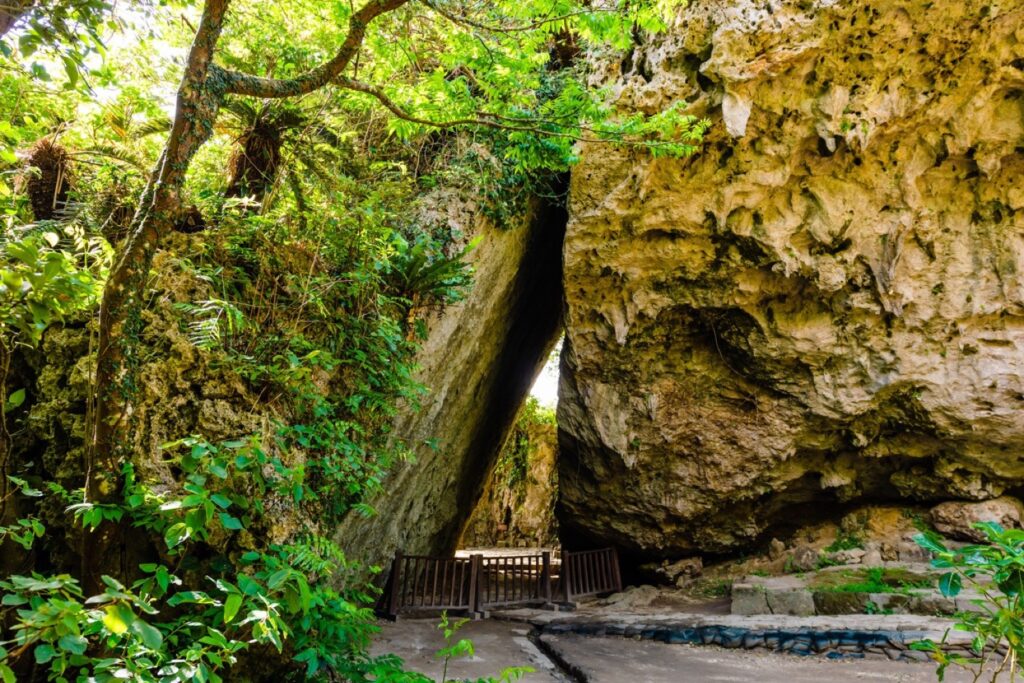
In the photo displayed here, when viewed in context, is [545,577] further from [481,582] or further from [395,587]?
[395,587]

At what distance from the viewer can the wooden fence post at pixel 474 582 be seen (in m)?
8.65

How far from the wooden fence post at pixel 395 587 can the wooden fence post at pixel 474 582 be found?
1.41 metres

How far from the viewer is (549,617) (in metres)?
8.55

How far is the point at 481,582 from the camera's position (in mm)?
8922

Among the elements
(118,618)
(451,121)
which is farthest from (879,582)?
(118,618)

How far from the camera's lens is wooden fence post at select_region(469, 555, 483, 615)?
8.65 m

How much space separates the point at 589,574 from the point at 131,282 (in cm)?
1001

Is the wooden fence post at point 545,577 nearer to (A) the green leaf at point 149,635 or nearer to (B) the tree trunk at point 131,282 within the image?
(B) the tree trunk at point 131,282

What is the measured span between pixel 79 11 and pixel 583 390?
8.79m

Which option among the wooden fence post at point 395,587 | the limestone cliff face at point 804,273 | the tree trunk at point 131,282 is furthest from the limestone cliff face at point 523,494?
the tree trunk at point 131,282

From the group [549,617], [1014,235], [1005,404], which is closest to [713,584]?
[549,617]

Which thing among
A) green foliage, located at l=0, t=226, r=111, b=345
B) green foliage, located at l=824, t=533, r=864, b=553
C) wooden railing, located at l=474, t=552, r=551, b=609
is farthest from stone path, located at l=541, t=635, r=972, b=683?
green foliage, located at l=0, t=226, r=111, b=345

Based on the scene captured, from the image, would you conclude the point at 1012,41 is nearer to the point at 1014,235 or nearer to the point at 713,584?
the point at 1014,235

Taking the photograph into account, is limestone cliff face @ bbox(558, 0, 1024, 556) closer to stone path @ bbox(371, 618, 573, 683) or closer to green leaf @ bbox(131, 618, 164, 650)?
stone path @ bbox(371, 618, 573, 683)
